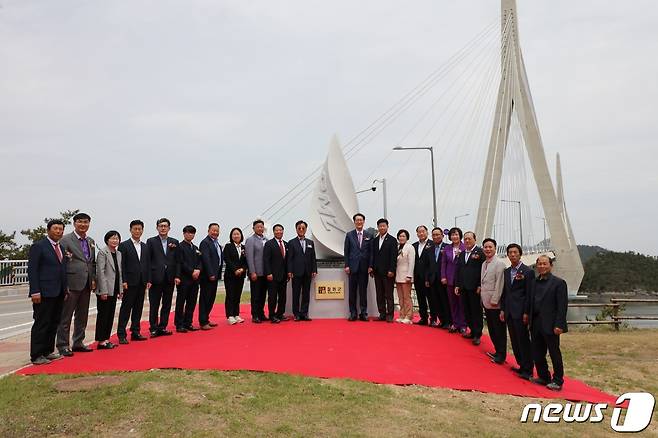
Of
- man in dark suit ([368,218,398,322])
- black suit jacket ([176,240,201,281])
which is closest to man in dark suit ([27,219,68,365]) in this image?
black suit jacket ([176,240,201,281])

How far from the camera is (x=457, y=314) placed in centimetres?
658

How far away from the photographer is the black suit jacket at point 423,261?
6.76 meters

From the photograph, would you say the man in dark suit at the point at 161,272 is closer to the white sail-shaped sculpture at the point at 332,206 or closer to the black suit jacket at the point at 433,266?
the white sail-shaped sculpture at the point at 332,206

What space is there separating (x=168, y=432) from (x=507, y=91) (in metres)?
18.2

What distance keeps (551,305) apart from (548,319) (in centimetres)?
14

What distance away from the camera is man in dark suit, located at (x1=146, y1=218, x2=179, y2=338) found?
6020mm

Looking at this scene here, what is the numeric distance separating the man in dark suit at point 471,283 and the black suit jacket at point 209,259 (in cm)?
330

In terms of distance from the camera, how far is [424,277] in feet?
22.5

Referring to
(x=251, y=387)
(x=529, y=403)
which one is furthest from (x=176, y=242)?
(x=529, y=403)

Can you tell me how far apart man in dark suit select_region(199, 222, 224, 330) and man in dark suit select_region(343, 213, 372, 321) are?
6.31ft

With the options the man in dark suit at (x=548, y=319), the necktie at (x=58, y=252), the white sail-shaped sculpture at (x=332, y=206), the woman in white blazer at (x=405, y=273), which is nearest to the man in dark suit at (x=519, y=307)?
the man in dark suit at (x=548, y=319)

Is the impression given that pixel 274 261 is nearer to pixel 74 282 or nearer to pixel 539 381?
pixel 74 282

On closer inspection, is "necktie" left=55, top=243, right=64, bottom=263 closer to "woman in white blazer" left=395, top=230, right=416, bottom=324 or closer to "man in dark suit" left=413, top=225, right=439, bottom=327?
"woman in white blazer" left=395, top=230, right=416, bottom=324

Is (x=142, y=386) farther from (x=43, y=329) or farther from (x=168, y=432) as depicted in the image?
(x=43, y=329)
